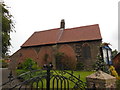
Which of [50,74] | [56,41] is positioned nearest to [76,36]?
[56,41]

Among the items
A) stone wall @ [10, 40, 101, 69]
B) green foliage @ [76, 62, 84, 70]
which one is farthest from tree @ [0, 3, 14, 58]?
green foliage @ [76, 62, 84, 70]

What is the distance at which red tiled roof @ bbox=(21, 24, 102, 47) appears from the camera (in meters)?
18.0

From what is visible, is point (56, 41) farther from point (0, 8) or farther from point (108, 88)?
point (108, 88)

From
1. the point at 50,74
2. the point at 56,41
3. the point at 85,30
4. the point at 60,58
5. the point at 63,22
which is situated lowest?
the point at 60,58

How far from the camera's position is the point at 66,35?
67.4ft

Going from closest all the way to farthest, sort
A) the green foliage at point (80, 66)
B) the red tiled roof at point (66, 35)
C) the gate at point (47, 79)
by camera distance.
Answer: the gate at point (47, 79)
the green foliage at point (80, 66)
the red tiled roof at point (66, 35)

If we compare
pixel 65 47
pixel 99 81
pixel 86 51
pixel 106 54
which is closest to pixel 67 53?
pixel 65 47

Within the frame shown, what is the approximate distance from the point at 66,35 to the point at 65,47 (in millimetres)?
2808

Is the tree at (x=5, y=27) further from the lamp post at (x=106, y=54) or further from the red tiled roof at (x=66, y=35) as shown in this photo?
the lamp post at (x=106, y=54)

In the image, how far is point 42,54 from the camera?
2033 centimetres

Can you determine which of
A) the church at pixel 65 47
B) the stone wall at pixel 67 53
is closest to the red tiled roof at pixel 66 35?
the church at pixel 65 47

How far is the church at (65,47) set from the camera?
17.0 m

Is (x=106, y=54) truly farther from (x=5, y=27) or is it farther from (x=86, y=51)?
(x=5, y=27)

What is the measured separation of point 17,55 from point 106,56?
1784 cm
